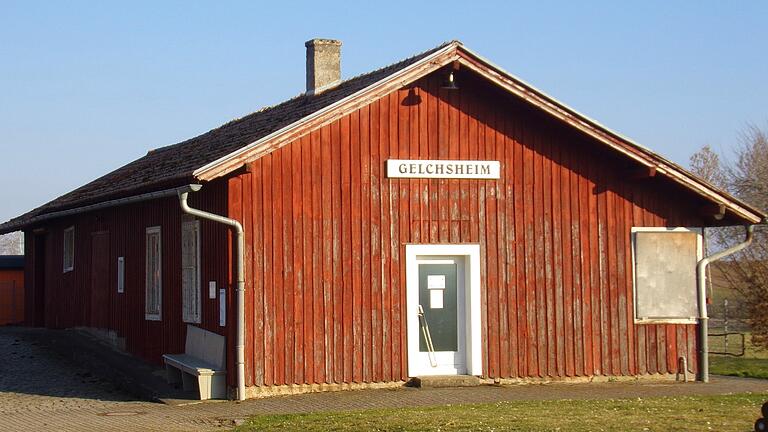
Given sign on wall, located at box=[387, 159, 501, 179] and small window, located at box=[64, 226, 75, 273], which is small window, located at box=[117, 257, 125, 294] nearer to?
small window, located at box=[64, 226, 75, 273]

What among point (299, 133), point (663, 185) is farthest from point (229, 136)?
point (663, 185)

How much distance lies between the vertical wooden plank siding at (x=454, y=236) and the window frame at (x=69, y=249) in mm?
10783

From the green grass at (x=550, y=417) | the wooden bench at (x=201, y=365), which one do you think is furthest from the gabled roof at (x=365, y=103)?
the green grass at (x=550, y=417)

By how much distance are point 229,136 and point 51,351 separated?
20.8 ft

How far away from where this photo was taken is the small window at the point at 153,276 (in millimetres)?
19906

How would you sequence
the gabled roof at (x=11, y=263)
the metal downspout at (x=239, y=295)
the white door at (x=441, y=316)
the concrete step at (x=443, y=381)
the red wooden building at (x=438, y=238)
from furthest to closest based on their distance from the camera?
the gabled roof at (x=11, y=263) < the white door at (x=441, y=316) < the concrete step at (x=443, y=381) < the red wooden building at (x=438, y=238) < the metal downspout at (x=239, y=295)

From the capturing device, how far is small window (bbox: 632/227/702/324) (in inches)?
722

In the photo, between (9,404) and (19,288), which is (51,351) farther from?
(19,288)

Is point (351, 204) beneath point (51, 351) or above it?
above

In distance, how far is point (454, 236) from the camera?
1758 centimetres

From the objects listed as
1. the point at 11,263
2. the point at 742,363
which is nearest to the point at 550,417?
the point at 742,363

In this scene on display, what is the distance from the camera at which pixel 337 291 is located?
16.9 m

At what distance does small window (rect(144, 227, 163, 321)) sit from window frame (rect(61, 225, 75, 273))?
5.83 metres

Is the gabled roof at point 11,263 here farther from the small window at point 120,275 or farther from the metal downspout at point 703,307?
the metal downspout at point 703,307
